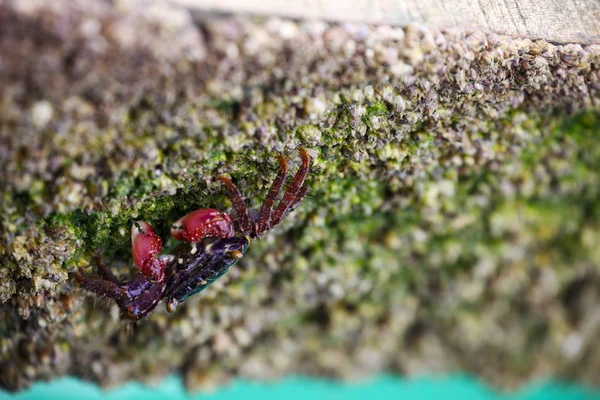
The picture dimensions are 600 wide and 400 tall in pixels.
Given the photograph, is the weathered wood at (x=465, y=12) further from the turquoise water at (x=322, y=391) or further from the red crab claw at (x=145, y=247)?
the turquoise water at (x=322, y=391)

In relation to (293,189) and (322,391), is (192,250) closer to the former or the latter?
(293,189)

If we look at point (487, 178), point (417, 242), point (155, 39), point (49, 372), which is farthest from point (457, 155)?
point (49, 372)

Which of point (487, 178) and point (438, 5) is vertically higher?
point (487, 178)

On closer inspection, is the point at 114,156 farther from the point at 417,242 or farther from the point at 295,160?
the point at 417,242

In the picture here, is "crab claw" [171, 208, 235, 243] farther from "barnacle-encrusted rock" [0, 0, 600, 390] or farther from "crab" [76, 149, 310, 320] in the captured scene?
"barnacle-encrusted rock" [0, 0, 600, 390]

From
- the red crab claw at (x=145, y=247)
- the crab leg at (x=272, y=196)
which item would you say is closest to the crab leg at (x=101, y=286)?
the red crab claw at (x=145, y=247)
